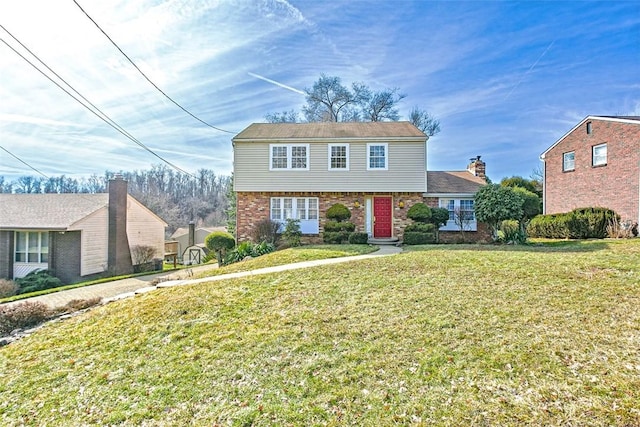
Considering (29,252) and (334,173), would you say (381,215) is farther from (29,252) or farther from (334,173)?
(29,252)

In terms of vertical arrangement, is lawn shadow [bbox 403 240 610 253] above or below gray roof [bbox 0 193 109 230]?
below

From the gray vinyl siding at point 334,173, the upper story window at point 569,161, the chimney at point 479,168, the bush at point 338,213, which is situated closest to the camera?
the bush at point 338,213

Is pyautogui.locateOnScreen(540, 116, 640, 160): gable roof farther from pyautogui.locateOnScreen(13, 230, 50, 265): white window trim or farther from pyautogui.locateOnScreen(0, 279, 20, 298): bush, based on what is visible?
pyautogui.locateOnScreen(13, 230, 50, 265): white window trim

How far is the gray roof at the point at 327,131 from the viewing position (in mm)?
15898

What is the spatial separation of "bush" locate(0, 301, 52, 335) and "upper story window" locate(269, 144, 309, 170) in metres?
10.4

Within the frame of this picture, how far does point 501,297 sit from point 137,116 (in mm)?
18894

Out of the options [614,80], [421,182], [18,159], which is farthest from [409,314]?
[18,159]

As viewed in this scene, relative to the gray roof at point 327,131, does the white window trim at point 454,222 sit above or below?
below

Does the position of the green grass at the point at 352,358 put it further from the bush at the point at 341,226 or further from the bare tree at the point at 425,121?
the bare tree at the point at 425,121

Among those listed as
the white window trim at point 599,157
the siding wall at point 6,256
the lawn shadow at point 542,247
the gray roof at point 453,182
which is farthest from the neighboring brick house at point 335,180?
the siding wall at point 6,256

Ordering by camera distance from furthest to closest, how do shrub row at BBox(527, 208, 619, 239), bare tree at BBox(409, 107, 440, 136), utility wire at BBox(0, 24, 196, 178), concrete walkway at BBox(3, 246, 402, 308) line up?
bare tree at BBox(409, 107, 440, 136), shrub row at BBox(527, 208, 619, 239), utility wire at BBox(0, 24, 196, 178), concrete walkway at BBox(3, 246, 402, 308)

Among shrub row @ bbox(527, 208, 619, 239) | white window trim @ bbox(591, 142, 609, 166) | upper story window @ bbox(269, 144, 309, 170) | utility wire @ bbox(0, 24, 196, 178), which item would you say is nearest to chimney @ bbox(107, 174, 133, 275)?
utility wire @ bbox(0, 24, 196, 178)

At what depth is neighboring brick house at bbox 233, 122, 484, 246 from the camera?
612 inches

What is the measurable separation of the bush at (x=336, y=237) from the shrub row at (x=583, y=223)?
378 inches
